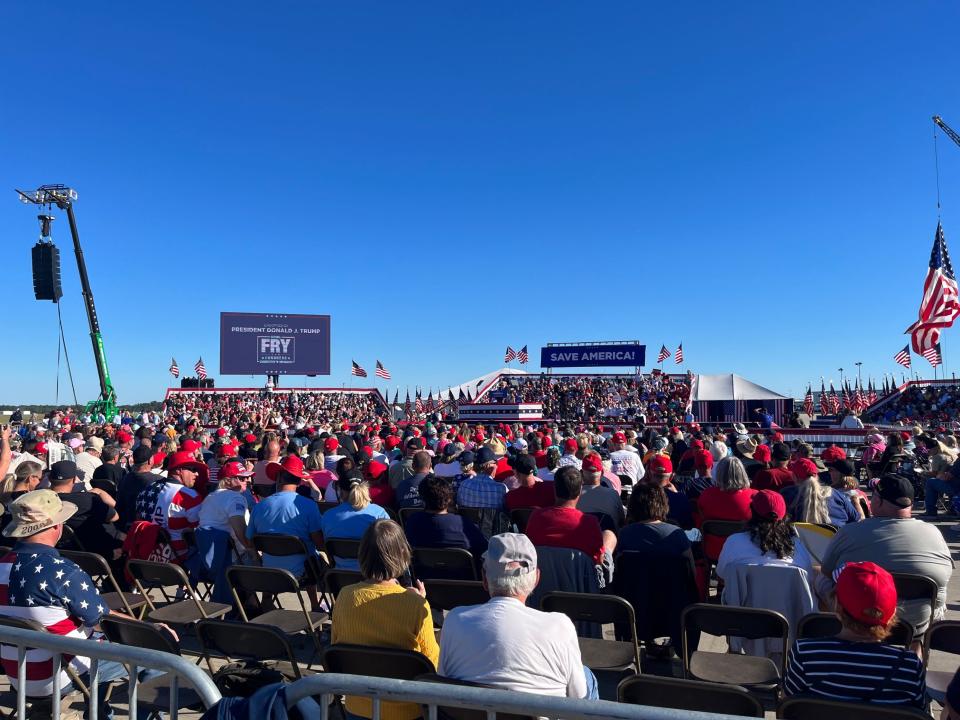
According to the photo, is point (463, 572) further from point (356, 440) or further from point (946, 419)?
point (946, 419)

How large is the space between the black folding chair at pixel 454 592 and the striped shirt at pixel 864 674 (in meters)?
2.26

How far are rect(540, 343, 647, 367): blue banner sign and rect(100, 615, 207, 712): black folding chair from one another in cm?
3966

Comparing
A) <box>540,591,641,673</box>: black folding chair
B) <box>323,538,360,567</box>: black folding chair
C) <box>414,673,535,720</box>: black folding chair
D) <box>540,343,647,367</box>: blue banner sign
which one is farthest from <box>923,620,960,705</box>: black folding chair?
<box>540,343,647,367</box>: blue banner sign

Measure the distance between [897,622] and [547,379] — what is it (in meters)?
42.0

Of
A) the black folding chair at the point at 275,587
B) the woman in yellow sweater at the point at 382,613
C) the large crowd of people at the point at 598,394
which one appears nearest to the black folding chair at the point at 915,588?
the woman in yellow sweater at the point at 382,613

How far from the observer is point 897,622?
2.84 meters

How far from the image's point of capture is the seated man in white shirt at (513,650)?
8.66ft

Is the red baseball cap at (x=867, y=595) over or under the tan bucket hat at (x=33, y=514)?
under

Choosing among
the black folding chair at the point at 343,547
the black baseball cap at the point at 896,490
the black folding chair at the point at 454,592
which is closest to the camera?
the black baseball cap at the point at 896,490

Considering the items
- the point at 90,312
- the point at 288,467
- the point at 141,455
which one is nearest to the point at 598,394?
the point at 90,312

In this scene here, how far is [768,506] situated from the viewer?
416 cm

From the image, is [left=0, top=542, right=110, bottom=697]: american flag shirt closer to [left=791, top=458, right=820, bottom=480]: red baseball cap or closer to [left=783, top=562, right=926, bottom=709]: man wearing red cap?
[left=783, top=562, right=926, bottom=709]: man wearing red cap

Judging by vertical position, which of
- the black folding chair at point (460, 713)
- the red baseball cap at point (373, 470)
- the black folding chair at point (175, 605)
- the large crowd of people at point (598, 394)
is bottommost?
the black folding chair at point (175, 605)

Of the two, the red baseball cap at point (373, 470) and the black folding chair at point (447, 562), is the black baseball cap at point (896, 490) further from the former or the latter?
the red baseball cap at point (373, 470)
